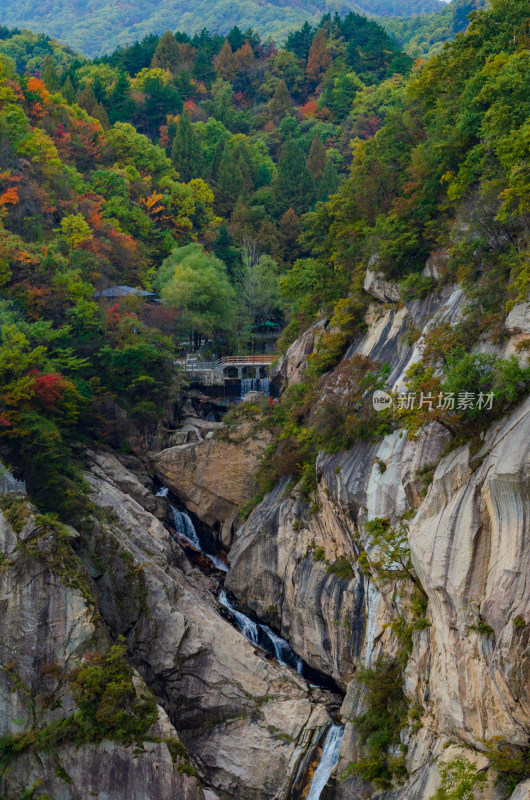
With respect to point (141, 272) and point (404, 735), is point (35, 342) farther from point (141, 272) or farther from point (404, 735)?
point (404, 735)

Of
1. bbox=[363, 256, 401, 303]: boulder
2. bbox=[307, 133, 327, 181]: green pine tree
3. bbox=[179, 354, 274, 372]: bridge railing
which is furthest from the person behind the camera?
bbox=[307, 133, 327, 181]: green pine tree

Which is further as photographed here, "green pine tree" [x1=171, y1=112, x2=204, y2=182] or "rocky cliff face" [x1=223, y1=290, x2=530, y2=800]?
"green pine tree" [x1=171, y1=112, x2=204, y2=182]

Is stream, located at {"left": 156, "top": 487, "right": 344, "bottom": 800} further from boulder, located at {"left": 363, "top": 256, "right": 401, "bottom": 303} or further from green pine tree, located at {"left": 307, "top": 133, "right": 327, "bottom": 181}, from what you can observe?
green pine tree, located at {"left": 307, "top": 133, "right": 327, "bottom": 181}

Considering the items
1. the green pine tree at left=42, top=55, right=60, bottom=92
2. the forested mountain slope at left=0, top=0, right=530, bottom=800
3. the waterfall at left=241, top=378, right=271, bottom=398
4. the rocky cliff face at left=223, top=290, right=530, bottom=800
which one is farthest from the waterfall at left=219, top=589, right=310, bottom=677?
the green pine tree at left=42, top=55, right=60, bottom=92

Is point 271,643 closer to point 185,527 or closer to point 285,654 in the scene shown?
point 285,654

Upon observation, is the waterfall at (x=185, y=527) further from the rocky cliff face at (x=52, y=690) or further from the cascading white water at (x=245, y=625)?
the rocky cliff face at (x=52, y=690)

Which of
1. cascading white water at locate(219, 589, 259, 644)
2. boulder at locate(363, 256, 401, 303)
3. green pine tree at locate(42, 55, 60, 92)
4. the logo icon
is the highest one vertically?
green pine tree at locate(42, 55, 60, 92)

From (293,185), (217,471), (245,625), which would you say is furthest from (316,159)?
(245,625)
